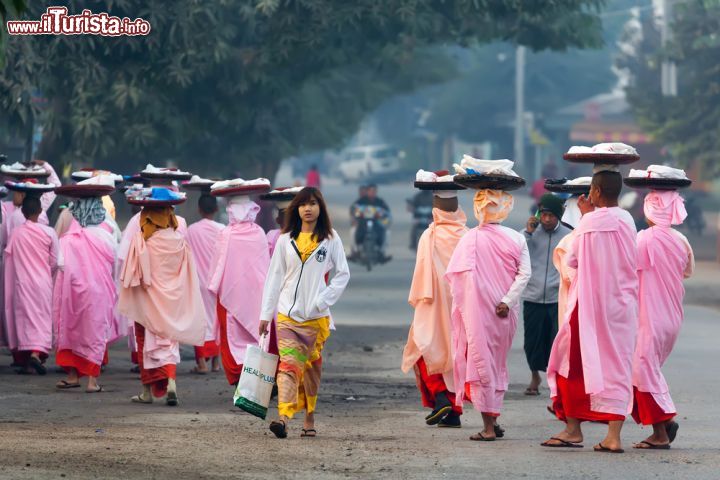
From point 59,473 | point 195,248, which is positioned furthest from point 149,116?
point 59,473

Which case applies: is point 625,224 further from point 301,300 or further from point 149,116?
point 149,116

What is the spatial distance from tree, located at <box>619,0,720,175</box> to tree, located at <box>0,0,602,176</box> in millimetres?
9693

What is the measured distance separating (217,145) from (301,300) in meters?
25.6

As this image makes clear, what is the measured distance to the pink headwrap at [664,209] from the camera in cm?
1101

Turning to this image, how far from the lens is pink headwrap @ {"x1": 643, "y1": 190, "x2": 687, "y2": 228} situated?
36.1ft

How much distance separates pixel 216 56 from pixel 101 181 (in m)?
9.62

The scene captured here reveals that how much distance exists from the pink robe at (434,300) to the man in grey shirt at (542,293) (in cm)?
198

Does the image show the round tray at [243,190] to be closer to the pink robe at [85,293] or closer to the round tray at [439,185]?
the pink robe at [85,293]

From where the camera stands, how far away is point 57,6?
2144 cm

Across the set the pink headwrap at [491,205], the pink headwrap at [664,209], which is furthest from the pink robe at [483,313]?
the pink headwrap at [664,209]

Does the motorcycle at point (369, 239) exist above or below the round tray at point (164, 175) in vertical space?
below

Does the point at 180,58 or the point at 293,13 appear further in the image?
the point at 293,13

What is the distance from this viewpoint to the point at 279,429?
11016 millimetres

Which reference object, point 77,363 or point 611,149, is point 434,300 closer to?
point 611,149
